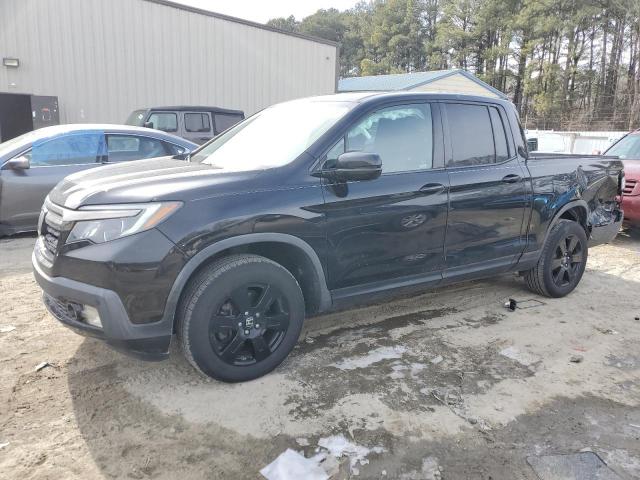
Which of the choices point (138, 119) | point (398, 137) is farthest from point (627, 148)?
point (138, 119)

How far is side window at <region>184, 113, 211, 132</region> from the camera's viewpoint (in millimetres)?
11586

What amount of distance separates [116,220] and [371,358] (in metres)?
1.90

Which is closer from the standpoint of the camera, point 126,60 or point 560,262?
point 560,262

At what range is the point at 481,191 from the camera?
4.01 metres

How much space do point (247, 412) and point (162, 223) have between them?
1147 millimetres

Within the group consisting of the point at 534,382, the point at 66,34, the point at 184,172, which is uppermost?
the point at 66,34

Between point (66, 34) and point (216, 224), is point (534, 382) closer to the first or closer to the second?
point (216, 224)

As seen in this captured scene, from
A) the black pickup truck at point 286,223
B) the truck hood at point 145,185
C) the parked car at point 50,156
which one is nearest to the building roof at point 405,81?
the parked car at point 50,156

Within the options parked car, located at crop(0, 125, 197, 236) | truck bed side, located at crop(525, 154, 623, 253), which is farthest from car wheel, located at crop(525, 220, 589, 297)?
parked car, located at crop(0, 125, 197, 236)

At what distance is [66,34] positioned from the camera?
13547 millimetres

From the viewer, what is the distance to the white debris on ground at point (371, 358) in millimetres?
3406

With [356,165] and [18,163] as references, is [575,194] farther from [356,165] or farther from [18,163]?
[18,163]

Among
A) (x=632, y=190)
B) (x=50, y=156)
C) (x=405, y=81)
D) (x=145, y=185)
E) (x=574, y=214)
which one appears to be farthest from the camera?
(x=405, y=81)

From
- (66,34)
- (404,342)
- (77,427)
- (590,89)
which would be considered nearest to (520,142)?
(404,342)
